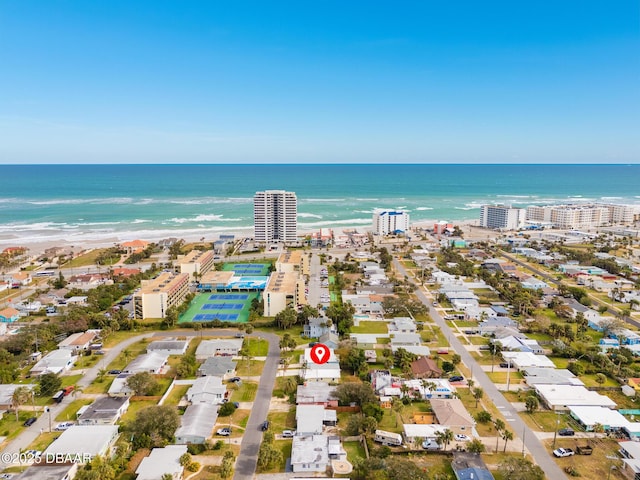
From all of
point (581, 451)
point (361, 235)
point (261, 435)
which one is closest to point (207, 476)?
point (261, 435)

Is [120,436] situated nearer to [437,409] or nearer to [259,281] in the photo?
[437,409]

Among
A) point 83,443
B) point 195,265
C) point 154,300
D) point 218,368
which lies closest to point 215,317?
point 154,300

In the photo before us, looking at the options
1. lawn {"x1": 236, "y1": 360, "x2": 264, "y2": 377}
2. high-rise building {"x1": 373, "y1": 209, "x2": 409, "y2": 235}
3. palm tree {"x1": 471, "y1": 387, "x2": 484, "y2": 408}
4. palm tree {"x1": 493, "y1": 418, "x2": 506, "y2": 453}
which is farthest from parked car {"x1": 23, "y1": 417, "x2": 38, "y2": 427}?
high-rise building {"x1": 373, "y1": 209, "x2": 409, "y2": 235}

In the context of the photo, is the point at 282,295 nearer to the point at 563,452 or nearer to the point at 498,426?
the point at 498,426

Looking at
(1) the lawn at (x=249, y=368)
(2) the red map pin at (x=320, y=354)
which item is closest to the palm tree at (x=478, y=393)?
(2) the red map pin at (x=320, y=354)

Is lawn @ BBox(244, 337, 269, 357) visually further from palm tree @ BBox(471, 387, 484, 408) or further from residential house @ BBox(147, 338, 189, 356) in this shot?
palm tree @ BBox(471, 387, 484, 408)
